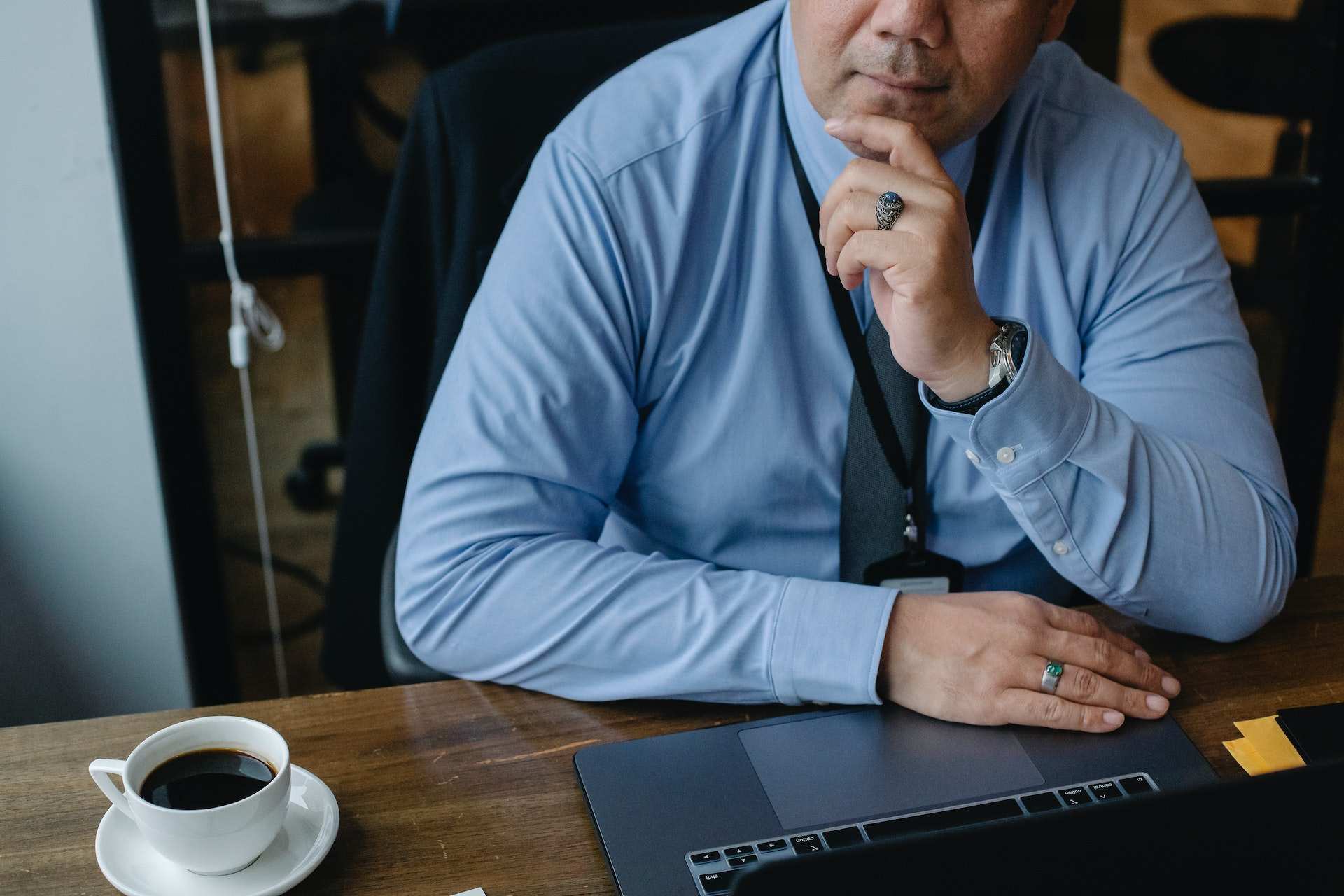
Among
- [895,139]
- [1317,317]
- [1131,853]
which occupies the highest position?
[895,139]

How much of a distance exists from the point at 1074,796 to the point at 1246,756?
0.15 m

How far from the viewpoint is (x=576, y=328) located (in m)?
A: 1.11

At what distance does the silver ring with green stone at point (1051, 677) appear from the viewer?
37.3 inches

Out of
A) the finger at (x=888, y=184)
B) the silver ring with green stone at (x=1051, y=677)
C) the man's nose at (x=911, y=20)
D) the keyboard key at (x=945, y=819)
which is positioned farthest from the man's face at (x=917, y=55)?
the keyboard key at (x=945, y=819)

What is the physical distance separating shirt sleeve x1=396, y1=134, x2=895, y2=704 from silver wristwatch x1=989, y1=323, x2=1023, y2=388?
0.20 meters

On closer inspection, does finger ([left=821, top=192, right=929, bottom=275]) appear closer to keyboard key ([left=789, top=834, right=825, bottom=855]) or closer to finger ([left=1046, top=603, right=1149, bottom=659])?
finger ([left=1046, top=603, right=1149, bottom=659])

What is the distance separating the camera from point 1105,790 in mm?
869

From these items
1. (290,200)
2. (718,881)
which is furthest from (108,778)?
(290,200)

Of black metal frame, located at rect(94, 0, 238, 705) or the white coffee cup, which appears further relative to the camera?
black metal frame, located at rect(94, 0, 238, 705)

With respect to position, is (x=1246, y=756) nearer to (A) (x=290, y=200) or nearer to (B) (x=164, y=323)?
(B) (x=164, y=323)

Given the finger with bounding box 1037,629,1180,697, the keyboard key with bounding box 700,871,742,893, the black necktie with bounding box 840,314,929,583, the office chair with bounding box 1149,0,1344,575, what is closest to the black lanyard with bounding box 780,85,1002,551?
the black necktie with bounding box 840,314,929,583

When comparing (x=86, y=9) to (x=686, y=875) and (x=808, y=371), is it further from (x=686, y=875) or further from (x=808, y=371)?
(x=686, y=875)

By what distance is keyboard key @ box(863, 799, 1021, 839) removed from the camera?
2.73 feet

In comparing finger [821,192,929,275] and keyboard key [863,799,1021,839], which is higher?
finger [821,192,929,275]
